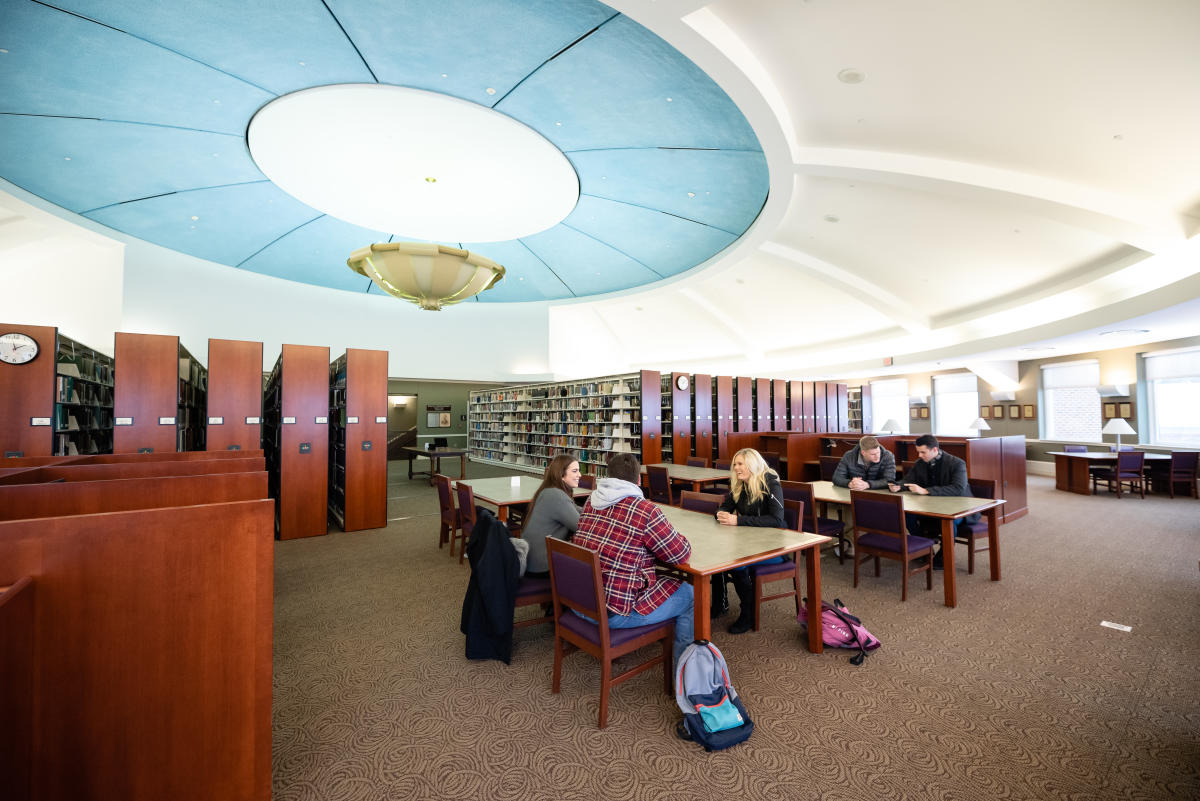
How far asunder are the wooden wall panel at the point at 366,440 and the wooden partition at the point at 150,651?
188 inches

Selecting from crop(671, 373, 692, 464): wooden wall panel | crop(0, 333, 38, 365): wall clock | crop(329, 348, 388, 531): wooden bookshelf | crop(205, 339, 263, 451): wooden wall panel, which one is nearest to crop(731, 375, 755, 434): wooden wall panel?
crop(671, 373, 692, 464): wooden wall panel

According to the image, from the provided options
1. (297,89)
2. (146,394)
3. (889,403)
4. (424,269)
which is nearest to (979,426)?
(889,403)

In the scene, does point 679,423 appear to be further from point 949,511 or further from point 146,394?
point 146,394

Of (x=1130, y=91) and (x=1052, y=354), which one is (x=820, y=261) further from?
(x=1052, y=354)

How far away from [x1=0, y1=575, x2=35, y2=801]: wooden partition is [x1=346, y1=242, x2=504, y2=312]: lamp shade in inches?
198

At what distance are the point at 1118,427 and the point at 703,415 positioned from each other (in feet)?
28.9

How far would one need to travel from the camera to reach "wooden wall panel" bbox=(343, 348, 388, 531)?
6.17 metres

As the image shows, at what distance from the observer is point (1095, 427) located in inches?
451

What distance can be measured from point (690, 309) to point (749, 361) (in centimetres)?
282

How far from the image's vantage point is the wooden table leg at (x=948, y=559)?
11.8 ft

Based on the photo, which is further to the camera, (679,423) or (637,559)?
(679,423)

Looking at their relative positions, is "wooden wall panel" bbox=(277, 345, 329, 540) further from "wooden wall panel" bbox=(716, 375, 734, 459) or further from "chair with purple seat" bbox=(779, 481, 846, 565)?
"wooden wall panel" bbox=(716, 375, 734, 459)

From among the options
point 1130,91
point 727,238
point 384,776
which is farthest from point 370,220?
point 1130,91

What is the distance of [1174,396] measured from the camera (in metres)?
10.1
